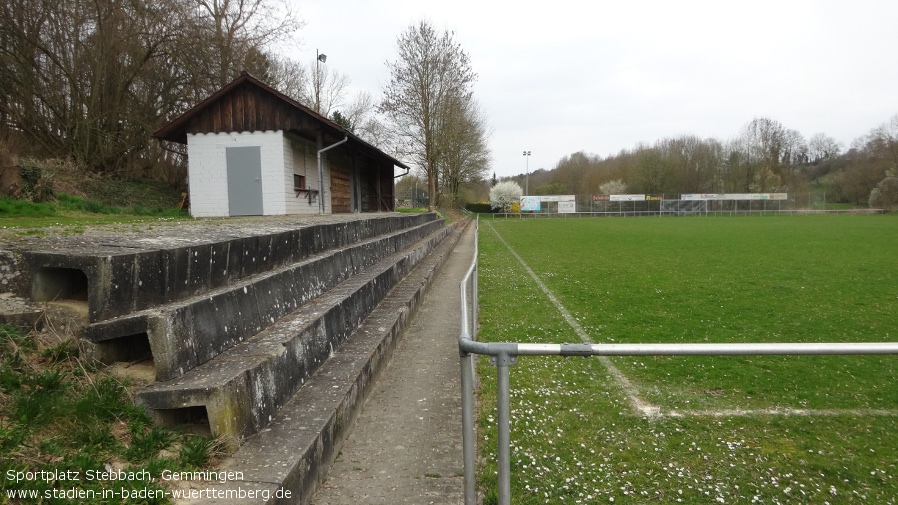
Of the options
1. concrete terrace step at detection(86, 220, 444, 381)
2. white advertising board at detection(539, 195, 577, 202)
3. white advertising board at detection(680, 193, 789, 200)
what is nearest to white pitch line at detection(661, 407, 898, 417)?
concrete terrace step at detection(86, 220, 444, 381)

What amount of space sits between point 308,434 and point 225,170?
47.9ft

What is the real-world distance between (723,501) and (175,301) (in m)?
3.07

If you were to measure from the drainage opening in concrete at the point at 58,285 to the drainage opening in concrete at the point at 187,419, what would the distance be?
1000 mm

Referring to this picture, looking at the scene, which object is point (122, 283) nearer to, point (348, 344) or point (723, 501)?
point (348, 344)

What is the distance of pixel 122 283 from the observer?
2.62 metres

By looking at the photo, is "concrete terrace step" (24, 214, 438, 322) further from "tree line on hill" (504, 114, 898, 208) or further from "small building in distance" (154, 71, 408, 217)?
"tree line on hill" (504, 114, 898, 208)

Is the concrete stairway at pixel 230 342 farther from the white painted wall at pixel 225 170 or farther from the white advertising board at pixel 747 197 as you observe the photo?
the white advertising board at pixel 747 197

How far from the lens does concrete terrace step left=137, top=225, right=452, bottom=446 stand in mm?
2285

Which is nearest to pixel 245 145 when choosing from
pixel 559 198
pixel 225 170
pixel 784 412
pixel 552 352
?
pixel 225 170

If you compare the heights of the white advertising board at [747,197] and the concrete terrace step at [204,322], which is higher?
the white advertising board at [747,197]

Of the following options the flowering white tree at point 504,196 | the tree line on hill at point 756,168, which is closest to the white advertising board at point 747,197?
the tree line on hill at point 756,168

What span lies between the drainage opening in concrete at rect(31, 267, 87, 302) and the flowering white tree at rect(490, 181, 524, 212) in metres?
60.3

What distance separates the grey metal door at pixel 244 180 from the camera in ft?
49.7

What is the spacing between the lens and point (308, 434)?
2551 mm
